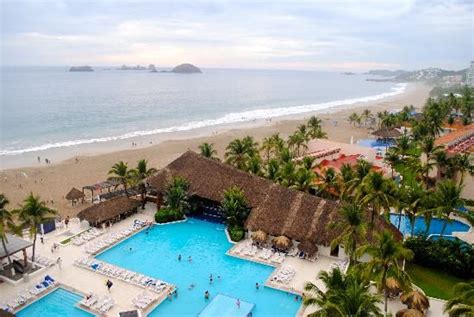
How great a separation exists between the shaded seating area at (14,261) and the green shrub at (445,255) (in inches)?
1034

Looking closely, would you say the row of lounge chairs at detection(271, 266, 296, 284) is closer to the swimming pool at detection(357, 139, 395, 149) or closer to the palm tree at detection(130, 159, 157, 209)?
the palm tree at detection(130, 159, 157, 209)

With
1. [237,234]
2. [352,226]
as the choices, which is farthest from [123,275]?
[352,226]

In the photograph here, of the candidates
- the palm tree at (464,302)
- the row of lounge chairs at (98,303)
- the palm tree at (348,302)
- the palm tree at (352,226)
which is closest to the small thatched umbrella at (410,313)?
the palm tree at (352,226)

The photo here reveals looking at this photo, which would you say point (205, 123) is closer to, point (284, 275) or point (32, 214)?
point (32, 214)

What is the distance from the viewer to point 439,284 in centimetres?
2628

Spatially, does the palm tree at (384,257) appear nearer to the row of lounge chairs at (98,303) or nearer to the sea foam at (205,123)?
the row of lounge chairs at (98,303)

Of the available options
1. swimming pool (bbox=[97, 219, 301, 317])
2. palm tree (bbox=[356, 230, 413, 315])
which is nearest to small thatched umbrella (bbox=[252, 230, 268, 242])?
swimming pool (bbox=[97, 219, 301, 317])

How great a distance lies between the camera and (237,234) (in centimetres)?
3209

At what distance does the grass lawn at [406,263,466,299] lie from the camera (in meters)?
25.4

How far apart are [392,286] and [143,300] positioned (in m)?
14.5

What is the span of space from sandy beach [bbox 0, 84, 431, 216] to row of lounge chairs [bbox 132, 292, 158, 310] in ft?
61.9

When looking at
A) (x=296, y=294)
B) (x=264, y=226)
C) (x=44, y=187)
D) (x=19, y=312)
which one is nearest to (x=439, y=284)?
(x=296, y=294)

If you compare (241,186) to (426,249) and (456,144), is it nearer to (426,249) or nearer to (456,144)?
(426,249)

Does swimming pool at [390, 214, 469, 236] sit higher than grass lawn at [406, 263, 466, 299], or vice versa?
swimming pool at [390, 214, 469, 236]
